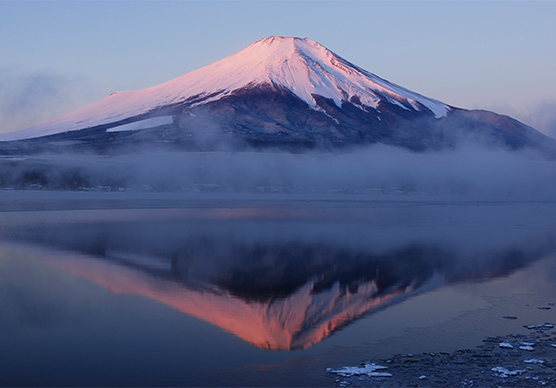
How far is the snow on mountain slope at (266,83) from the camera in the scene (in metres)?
97.0

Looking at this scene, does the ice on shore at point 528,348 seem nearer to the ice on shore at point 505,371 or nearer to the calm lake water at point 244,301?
the calm lake water at point 244,301

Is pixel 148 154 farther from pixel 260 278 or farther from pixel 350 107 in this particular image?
pixel 260 278

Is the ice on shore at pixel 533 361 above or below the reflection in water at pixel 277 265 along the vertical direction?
below

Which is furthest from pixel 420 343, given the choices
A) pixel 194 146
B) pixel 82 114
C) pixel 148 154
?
pixel 82 114

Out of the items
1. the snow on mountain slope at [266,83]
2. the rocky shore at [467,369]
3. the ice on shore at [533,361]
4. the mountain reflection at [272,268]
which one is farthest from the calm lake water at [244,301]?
the snow on mountain slope at [266,83]

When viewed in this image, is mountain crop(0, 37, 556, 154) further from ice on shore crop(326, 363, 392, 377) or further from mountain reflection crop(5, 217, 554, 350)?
ice on shore crop(326, 363, 392, 377)

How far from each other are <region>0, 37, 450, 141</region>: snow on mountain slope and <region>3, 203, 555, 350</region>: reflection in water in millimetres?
76623

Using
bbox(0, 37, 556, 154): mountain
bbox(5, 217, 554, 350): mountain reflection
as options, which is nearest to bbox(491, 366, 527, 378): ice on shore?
bbox(5, 217, 554, 350): mountain reflection

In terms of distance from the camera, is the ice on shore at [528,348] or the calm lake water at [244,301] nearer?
the calm lake water at [244,301]

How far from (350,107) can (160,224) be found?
3008 inches

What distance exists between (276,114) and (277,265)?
78.5 metres

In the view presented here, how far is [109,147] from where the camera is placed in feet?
236

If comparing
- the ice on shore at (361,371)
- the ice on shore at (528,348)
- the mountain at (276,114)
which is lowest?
the ice on shore at (528,348)

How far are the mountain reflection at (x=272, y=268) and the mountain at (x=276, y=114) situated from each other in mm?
58384
